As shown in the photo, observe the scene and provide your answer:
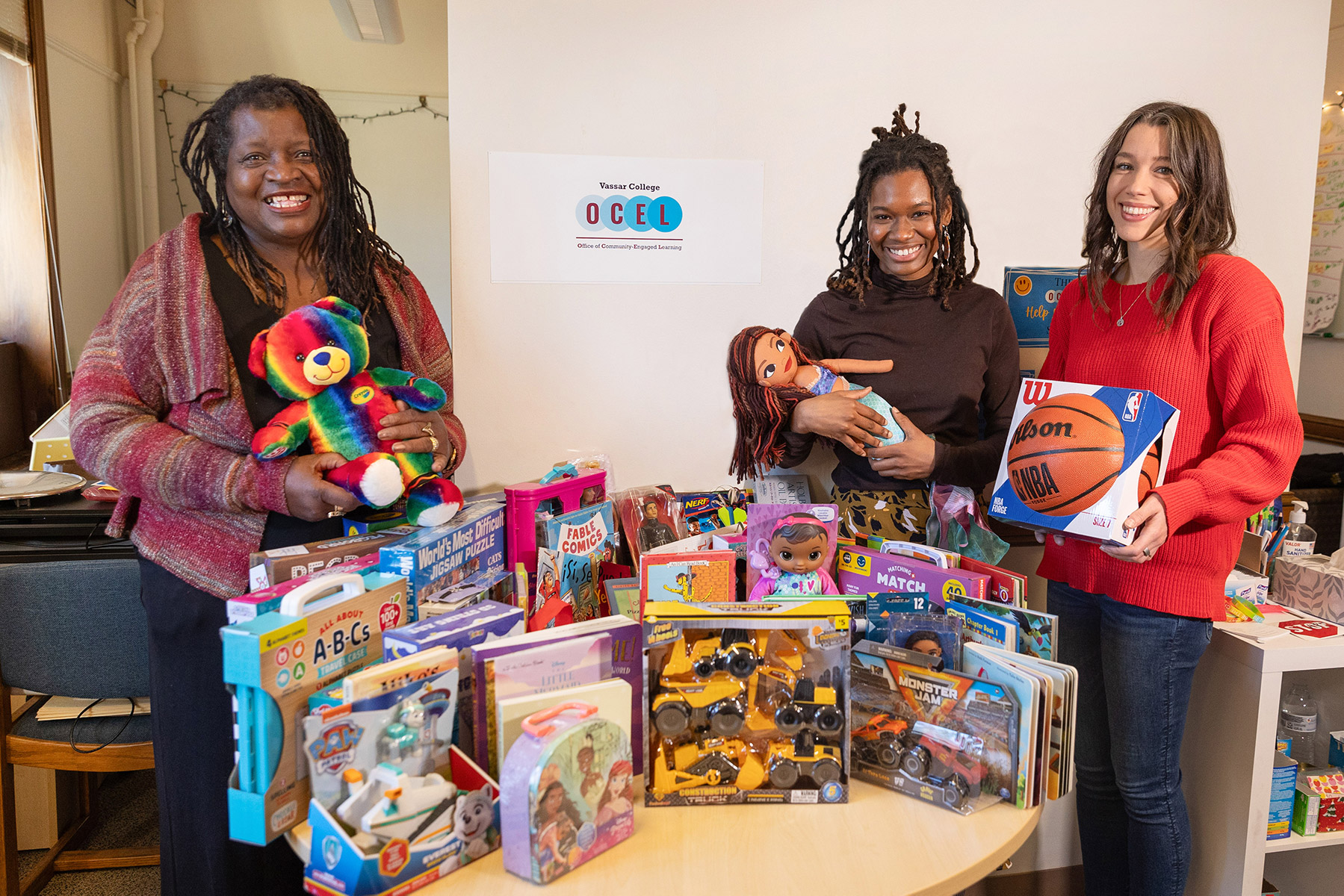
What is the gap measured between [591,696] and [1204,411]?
3.78 feet

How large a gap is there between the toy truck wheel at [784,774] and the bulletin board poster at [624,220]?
4.19ft

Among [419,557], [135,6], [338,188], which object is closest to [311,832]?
[419,557]

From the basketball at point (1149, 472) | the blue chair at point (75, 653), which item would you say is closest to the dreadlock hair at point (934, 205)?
the basketball at point (1149, 472)

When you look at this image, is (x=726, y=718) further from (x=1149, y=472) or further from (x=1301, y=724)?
(x=1301, y=724)

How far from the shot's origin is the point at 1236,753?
180 cm

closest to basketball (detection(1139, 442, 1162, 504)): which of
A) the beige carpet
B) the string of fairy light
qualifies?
the beige carpet

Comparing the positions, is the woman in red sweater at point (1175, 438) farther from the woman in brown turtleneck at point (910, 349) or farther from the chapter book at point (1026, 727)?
the chapter book at point (1026, 727)

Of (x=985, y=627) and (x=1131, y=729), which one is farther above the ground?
(x=985, y=627)

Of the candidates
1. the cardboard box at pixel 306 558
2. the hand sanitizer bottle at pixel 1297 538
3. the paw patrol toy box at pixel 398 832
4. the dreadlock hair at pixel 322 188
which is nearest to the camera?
the paw patrol toy box at pixel 398 832

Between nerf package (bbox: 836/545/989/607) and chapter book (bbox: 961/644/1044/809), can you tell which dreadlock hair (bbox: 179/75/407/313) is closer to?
nerf package (bbox: 836/545/989/607)

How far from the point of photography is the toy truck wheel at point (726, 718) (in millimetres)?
1120

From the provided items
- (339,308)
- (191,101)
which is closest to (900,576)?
(339,308)

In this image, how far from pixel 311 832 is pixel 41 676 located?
4.97 feet

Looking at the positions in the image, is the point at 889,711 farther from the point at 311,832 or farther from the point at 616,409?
the point at 616,409
